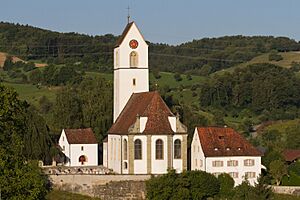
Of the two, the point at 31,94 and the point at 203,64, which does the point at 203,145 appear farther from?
the point at 203,64

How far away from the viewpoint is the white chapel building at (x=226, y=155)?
67.4 meters

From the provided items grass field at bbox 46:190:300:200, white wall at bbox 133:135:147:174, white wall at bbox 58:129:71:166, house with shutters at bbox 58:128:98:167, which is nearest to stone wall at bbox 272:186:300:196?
grass field at bbox 46:190:300:200

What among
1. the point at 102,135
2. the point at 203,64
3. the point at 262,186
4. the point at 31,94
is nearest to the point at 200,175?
the point at 262,186

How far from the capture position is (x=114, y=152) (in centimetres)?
7356

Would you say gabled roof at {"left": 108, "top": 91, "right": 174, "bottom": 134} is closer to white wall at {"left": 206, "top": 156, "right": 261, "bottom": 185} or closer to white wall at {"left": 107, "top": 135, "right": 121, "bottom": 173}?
white wall at {"left": 107, "top": 135, "right": 121, "bottom": 173}

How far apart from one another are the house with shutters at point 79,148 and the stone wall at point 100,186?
588 inches

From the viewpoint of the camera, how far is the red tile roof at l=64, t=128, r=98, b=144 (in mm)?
79938

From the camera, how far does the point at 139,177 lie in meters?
65.8

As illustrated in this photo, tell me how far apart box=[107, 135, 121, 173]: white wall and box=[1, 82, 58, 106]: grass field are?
46.9 meters

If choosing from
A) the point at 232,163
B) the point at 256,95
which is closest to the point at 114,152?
the point at 232,163

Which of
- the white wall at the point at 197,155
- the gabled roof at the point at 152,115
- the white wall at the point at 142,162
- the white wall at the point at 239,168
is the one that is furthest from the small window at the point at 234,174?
the white wall at the point at 142,162

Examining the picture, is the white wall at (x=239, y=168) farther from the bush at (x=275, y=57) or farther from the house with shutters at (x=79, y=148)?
the bush at (x=275, y=57)

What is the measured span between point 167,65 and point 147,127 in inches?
4976

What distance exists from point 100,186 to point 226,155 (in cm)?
940
